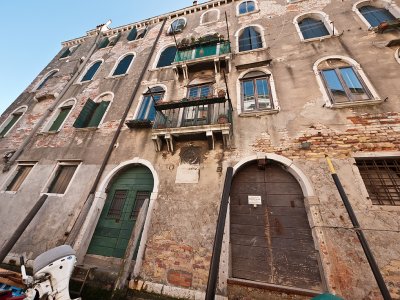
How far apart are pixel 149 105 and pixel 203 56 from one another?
307 cm

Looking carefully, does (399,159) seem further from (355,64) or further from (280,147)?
(355,64)

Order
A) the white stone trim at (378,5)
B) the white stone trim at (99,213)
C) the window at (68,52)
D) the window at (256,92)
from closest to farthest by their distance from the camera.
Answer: the white stone trim at (99,213)
the window at (256,92)
the white stone trim at (378,5)
the window at (68,52)

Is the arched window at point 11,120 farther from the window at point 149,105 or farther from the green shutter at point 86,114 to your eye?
the window at point 149,105

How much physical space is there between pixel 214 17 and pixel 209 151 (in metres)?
9.06

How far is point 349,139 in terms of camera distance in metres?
4.88

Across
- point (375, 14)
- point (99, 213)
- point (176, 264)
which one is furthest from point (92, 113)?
point (375, 14)

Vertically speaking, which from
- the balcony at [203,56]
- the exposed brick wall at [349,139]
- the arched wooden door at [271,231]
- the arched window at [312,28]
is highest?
the arched window at [312,28]

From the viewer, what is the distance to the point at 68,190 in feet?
21.1

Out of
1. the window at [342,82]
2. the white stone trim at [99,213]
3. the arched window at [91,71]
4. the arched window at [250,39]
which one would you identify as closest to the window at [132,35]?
the arched window at [91,71]

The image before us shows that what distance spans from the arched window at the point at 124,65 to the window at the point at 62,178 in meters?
5.67

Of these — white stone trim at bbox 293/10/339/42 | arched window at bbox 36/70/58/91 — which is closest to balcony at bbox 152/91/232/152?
white stone trim at bbox 293/10/339/42

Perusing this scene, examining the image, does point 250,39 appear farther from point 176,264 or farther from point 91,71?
point 176,264

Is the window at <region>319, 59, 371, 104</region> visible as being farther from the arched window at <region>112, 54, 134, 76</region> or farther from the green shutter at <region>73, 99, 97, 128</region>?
the green shutter at <region>73, 99, 97, 128</region>

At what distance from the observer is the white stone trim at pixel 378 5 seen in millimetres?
7093
